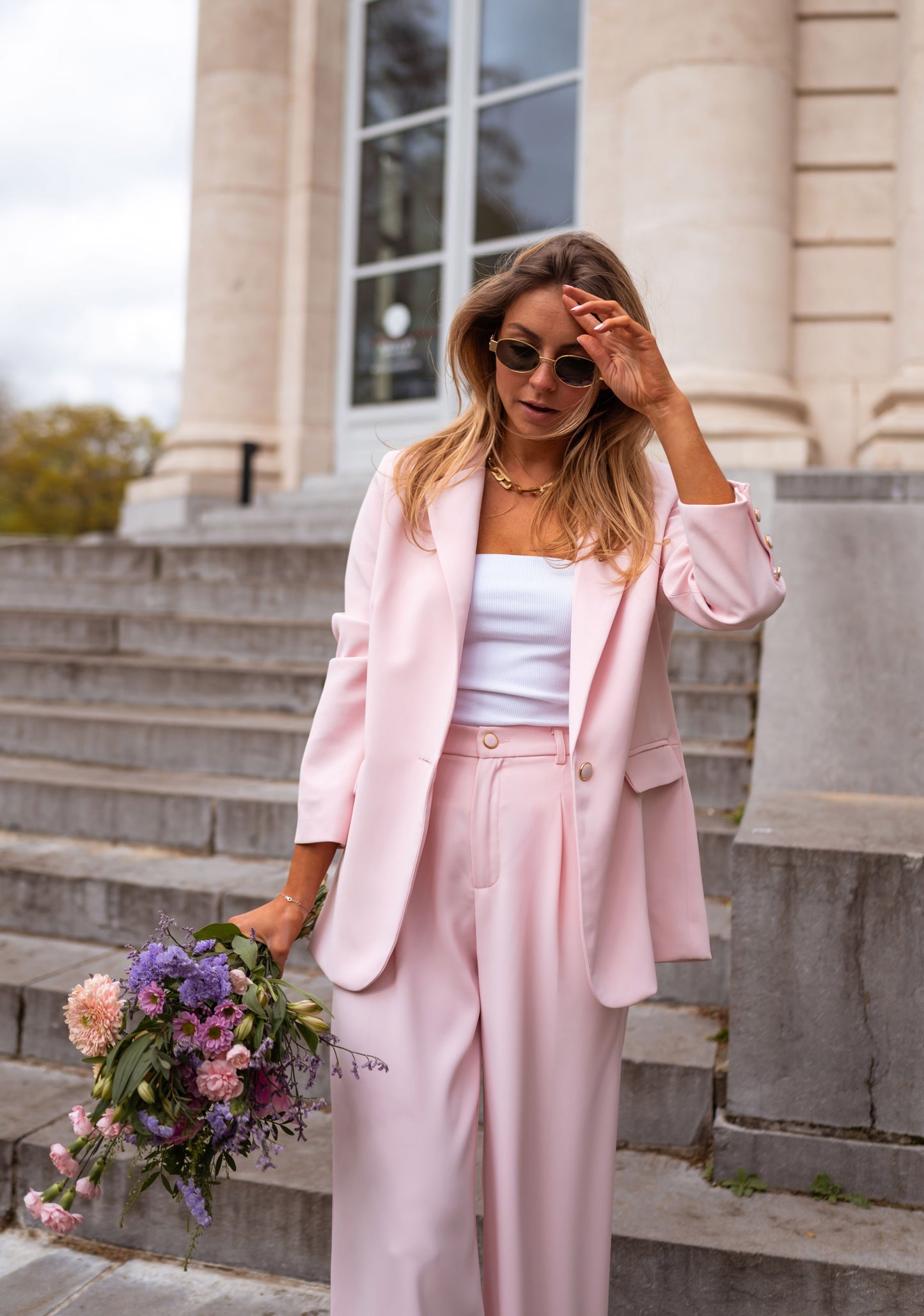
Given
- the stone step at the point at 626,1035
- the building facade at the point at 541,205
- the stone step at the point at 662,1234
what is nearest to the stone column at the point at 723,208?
the building facade at the point at 541,205

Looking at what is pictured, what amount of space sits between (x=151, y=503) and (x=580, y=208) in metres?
4.07

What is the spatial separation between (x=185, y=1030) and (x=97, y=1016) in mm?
155

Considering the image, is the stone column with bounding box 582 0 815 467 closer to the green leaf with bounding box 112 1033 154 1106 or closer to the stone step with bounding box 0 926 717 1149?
the stone step with bounding box 0 926 717 1149

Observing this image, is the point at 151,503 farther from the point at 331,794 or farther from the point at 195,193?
the point at 331,794

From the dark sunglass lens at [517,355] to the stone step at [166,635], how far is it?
12.5 feet

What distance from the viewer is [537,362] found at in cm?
198

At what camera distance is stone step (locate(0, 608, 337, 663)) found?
5.89 meters

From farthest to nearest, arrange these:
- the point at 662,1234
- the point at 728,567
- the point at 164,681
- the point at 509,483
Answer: the point at 164,681 < the point at 662,1234 < the point at 509,483 < the point at 728,567

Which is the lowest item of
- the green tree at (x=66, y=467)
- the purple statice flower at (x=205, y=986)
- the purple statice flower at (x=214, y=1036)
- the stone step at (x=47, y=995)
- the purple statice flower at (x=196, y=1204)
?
the stone step at (x=47, y=995)

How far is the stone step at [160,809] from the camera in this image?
14.6ft

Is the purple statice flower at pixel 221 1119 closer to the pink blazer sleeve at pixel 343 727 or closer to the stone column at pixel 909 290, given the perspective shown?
the pink blazer sleeve at pixel 343 727

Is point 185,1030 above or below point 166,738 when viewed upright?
below

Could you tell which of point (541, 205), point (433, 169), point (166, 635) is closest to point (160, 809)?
point (166, 635)

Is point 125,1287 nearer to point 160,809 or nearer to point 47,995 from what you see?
point 47,995
